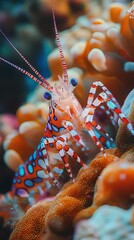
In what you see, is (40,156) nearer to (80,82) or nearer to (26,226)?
(80,82)

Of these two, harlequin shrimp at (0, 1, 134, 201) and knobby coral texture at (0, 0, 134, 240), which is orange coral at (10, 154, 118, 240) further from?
harlequin shrimp at (0, 1, 134, 201)

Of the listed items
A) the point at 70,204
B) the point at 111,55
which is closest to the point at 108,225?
the point at 70,204

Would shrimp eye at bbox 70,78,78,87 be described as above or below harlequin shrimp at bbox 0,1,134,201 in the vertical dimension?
above

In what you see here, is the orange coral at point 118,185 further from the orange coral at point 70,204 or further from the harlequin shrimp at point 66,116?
the harlequin shrimp at point 66,116

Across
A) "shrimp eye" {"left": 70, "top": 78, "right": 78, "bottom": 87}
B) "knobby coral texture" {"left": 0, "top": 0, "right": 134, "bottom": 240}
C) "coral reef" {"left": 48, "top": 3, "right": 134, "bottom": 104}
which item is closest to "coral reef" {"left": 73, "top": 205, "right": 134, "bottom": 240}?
"knobby coral texture" {"left": 0, "top": 0, "right": 134, "bottom": 240}

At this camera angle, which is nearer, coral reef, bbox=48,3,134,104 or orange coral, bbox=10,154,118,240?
orange coral, bbox=10,154,118,240

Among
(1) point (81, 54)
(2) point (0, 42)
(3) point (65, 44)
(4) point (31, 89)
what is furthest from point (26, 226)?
(2) point (0, 42)

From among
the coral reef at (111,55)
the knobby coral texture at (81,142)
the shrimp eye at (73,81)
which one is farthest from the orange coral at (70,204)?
the coral reef at (111,55)

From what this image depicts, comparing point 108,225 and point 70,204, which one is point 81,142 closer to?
point 70,204
